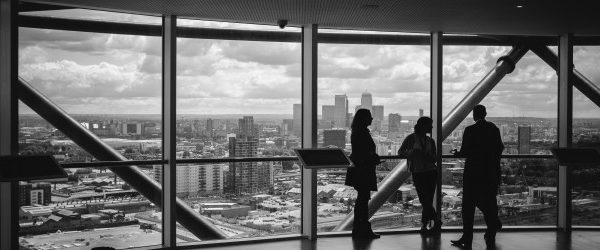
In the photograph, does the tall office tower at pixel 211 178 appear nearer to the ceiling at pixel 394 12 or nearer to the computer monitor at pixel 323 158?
the computer monitor at pixel 323 158

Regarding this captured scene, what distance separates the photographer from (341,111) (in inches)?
364

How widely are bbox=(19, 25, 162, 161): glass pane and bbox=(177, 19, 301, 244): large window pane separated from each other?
16.4 inches

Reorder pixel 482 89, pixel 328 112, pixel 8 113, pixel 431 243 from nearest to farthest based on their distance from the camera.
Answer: pixel 8 113 → pixel 431 243 → pixel 328 112 → pixel 482 89

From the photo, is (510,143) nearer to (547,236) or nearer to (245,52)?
(547,236)

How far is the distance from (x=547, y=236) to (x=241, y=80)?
516 centimetres

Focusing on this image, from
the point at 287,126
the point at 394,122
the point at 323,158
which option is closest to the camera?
the point at 323,158

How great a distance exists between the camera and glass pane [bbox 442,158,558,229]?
390 inches

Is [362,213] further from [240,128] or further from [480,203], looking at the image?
[240,128]

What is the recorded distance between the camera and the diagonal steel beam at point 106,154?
7391 millimetres

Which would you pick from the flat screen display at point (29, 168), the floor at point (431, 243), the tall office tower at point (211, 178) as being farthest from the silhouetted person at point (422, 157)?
the flat screen display at point (29, 168)

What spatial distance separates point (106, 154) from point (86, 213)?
2.63ft

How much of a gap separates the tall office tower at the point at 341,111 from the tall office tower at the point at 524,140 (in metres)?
3.04

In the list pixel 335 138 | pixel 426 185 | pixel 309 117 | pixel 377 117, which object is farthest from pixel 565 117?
pixel 309 117

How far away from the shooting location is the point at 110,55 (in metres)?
7.91
